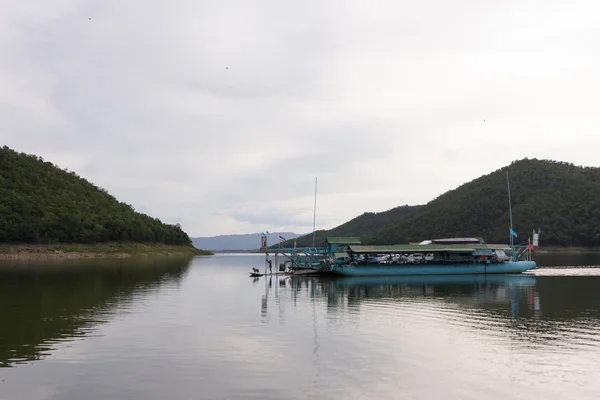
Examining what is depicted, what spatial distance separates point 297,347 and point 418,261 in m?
65.1

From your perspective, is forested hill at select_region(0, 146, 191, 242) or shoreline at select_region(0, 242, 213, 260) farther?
forested hill at select_region(0, 146, 191, 242)

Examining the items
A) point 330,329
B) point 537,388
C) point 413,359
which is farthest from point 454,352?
point 330,329

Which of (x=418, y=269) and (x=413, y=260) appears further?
(x=413, y=260)

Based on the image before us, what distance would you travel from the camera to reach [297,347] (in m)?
28.3

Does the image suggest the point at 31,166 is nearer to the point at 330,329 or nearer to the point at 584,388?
the point at 330,329

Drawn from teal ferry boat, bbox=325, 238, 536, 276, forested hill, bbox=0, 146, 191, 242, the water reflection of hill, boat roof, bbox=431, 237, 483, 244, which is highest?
forested hill, bbox=0, 146, 191, 242

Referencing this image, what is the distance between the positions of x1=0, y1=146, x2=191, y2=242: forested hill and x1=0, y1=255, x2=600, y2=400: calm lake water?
107 m

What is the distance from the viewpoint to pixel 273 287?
229 feet

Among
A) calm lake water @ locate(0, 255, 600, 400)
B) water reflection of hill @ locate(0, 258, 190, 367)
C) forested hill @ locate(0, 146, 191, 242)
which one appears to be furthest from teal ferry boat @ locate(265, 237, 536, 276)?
forested hill @ locate(0, 146, 191, 242)

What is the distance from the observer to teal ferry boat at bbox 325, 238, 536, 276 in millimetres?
86375

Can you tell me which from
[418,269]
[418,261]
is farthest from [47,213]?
[418,269]

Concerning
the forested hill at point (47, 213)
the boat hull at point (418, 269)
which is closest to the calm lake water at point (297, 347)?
the boat hull at point (418, 269)

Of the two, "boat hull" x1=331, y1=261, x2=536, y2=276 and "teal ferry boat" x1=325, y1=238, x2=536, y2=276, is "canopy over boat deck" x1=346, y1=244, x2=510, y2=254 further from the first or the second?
"boat hull" x1=331, y1=261, x2=536, y2=276

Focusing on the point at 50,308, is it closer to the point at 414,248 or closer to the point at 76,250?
the point at 414,248
